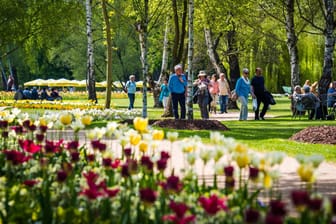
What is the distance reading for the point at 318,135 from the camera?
14.0 m

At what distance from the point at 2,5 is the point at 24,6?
63.6 inches

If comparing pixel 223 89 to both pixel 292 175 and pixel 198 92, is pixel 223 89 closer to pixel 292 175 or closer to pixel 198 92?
pixel 198 92

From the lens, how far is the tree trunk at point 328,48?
24.2m

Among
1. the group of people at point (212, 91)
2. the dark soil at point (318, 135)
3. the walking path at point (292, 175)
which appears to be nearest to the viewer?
the walking path at point (292, 175)

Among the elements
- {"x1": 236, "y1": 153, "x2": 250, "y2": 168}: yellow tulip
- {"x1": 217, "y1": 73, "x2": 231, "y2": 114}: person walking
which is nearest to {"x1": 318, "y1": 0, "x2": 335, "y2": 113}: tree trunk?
{"x1": 217, "y1": 73, "x2": 231, "y2": 114}: person walking

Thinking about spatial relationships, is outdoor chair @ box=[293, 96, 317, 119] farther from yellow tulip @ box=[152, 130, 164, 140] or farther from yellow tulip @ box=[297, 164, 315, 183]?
yellow tulip @ box=[297, 164, 315, 183]

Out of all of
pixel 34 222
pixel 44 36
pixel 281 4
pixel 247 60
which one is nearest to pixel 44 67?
pixel 247 60

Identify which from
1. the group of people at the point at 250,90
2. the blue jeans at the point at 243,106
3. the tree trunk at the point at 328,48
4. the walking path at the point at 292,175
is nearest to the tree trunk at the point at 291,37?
the tree trunk at the point at 328,48

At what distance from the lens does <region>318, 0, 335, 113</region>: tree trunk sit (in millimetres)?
24166

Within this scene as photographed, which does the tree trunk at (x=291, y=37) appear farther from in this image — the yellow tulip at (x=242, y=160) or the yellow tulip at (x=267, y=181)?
the yellow tulip at (x=267, y=181)

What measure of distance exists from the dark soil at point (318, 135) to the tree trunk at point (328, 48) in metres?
9.70

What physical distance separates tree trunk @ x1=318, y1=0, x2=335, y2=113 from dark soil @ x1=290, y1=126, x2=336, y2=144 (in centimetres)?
970

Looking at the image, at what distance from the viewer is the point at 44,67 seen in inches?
3233

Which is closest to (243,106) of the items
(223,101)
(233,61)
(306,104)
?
(306,104)
